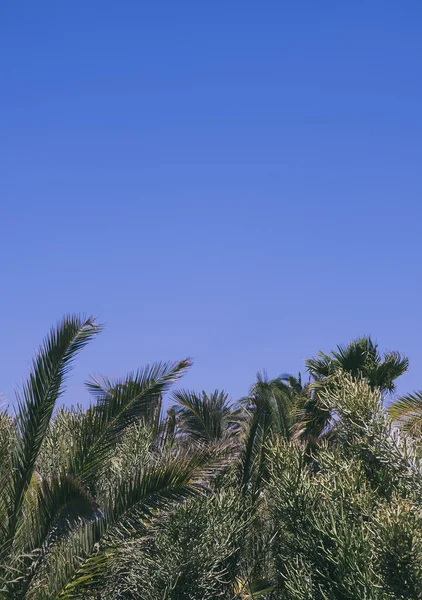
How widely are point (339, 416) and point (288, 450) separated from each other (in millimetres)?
838

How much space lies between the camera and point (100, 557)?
875cm

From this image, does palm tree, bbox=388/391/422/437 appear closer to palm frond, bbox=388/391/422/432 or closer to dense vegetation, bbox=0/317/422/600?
palm frond, bbox=388/391/422/432

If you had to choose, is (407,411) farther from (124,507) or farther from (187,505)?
(124,507)

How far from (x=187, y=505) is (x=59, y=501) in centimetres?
410

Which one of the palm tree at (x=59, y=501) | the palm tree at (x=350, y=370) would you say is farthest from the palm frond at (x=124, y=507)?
the palm tree at (x=350, y=370)

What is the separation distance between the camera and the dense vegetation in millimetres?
8508

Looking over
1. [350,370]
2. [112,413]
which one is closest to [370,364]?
[350,370]

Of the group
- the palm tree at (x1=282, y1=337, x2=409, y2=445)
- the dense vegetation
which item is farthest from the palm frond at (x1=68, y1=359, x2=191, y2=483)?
the palm tree at (x1=282, y1=337, x2=409, y2=445)

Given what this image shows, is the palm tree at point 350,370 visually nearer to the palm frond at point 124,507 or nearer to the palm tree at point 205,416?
the palm tree at point 205,416

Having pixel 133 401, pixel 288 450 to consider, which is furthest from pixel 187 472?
pixel 288 450

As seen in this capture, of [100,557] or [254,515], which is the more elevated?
[254,515]

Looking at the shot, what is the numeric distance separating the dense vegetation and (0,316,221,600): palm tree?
14mm

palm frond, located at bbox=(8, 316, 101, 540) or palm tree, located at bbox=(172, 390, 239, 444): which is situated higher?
palm tree, located at bbox=(172, 390, 239, 444)

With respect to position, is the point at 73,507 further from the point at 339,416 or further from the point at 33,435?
the point at 339,416
